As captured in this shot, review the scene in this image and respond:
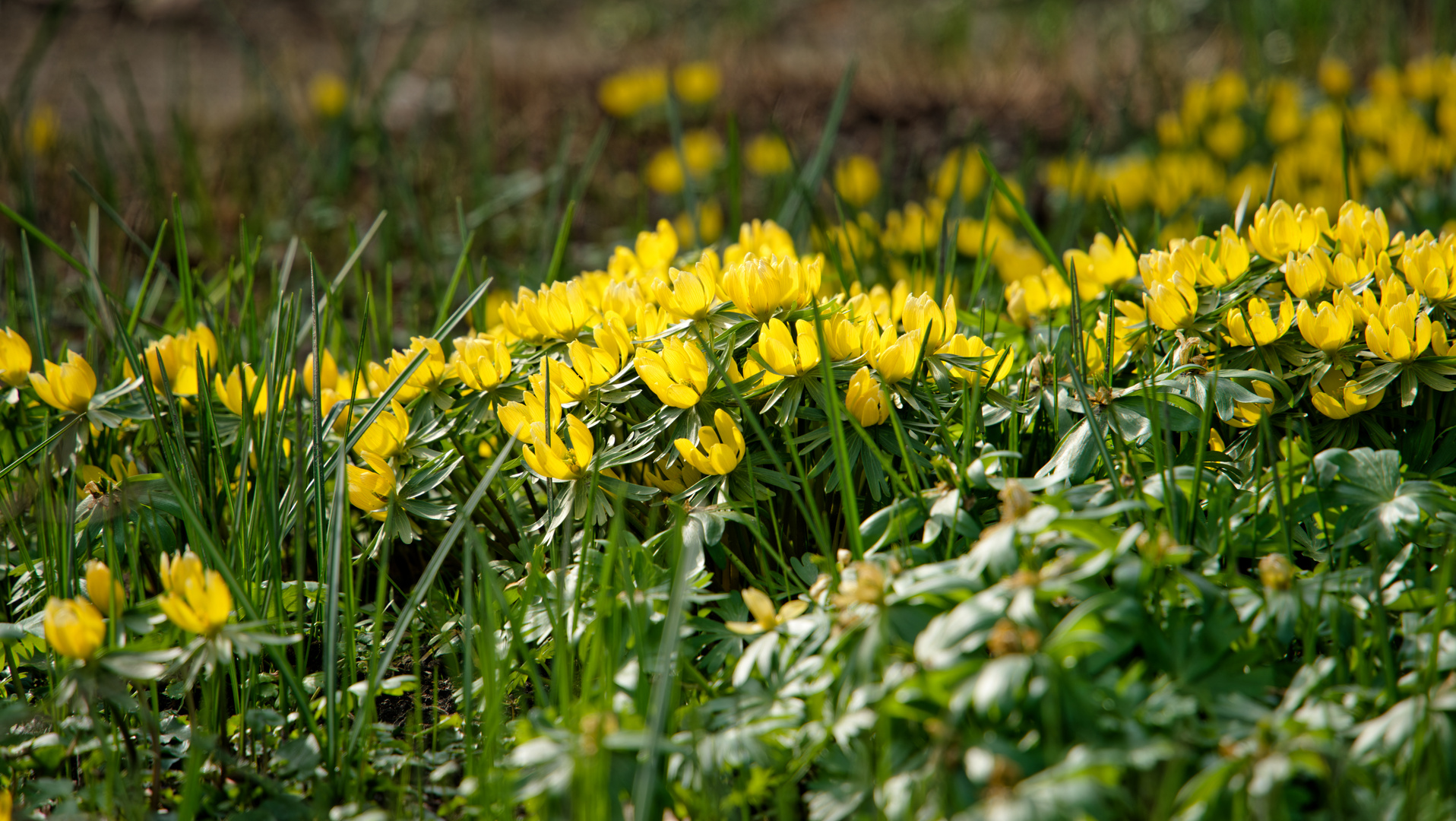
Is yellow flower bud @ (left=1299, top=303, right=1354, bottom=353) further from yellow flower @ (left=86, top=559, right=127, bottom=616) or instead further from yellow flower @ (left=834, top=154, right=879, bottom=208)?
yellow flower @ (left=834, top=154, right=879, bottom=208)

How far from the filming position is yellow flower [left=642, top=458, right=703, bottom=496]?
1729 mm

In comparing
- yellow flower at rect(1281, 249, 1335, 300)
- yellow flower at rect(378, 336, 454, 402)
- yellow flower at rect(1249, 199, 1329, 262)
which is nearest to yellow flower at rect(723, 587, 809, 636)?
yellow flower at rect(378, 336, 454, 402)

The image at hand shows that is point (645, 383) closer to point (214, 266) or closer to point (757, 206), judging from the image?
point (214, 266)

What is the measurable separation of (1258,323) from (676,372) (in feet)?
2.92

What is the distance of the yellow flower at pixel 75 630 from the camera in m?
1.21

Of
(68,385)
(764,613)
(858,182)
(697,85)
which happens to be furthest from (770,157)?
(764,613)

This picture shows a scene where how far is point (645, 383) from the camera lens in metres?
1.68

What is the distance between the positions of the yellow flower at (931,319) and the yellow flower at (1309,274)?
53cm

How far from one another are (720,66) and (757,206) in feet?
7.01

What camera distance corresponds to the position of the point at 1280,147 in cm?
432

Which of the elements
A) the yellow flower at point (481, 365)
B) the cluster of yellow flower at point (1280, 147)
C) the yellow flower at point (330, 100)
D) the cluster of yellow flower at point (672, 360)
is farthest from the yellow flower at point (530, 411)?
the yellow flower at point (330, 100)

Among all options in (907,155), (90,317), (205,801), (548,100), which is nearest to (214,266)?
(90,317)

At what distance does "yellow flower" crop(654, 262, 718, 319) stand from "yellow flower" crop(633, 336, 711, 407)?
0.12 metres

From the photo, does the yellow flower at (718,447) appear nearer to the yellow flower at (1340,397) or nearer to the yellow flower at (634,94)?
the yellow flower at (1340,397)
